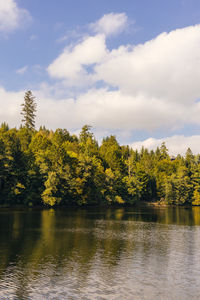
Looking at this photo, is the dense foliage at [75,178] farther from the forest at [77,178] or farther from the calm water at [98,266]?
the calm water at [98,266]

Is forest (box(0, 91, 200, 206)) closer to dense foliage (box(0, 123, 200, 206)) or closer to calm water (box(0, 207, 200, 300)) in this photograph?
dense foliage (box(0, 123, 200, 206))

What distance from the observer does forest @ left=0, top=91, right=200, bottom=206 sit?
4124 inches

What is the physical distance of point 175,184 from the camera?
5979 inches

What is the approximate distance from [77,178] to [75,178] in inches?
60.6

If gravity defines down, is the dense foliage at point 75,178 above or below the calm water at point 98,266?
above

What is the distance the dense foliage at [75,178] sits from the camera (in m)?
105

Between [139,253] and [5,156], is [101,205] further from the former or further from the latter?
[139,253]

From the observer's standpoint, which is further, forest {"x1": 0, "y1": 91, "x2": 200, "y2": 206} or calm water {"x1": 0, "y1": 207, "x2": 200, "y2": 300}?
forest {"x1": 0, "y1": 91, "x2": 200, "y2": 206}

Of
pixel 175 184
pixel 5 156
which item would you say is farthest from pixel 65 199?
pixel 175 184

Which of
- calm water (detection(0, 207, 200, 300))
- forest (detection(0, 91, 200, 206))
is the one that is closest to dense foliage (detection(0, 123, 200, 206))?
forest (detection(0, 91, 200, 206))

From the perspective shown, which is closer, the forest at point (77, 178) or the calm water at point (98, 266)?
the calm water at point (98, 266)

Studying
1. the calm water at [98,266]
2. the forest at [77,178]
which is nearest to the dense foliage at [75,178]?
the forest at [77,178]

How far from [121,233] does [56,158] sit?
69527 millimetres

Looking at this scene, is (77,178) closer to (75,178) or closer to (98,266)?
(75,178)
